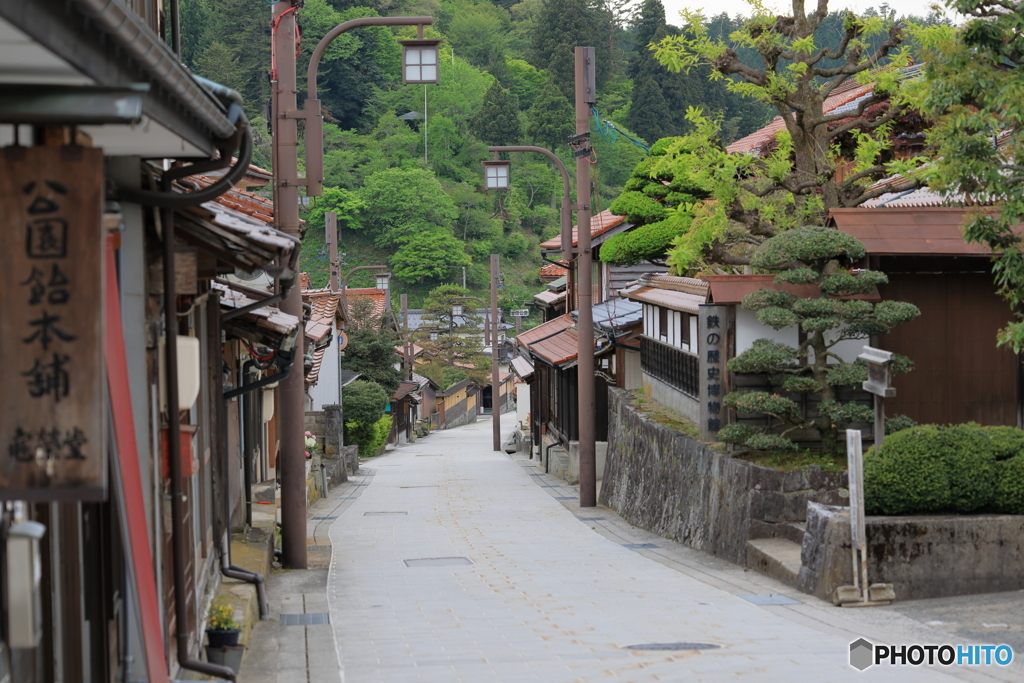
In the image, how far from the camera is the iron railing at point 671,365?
760 inches

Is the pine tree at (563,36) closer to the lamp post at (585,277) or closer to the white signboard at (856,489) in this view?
the lamp post at (585,277)

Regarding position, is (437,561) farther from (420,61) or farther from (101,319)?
(101,319)

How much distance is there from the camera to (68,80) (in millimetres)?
3539

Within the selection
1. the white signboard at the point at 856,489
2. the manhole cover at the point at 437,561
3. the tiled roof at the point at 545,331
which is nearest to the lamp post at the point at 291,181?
the manhole cover at the point at 437,561

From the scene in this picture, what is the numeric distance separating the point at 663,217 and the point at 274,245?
18105 millimetres

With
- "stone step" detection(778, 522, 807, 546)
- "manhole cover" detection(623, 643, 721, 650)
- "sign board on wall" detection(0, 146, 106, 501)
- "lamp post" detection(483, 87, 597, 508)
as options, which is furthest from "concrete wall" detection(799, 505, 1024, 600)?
"lamp post" detection(483, 87, 597, 508)

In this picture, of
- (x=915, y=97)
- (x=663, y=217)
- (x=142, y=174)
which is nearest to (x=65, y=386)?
(x=142, y=174)

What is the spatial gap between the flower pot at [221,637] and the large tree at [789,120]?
10448mm

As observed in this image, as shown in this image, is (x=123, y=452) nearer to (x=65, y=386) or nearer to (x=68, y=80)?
(x=65, y=386)

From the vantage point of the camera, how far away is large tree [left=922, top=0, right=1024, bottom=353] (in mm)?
11336

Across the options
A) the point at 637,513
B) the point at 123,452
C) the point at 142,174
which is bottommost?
the point at 637,513

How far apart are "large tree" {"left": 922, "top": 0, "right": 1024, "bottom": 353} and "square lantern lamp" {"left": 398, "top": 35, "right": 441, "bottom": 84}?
23.6 ft

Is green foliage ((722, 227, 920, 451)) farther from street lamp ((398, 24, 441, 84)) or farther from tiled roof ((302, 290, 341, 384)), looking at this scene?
tiled roof ((302, 290, 341, 384))

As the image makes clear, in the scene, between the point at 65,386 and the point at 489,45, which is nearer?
the point at 65,386
